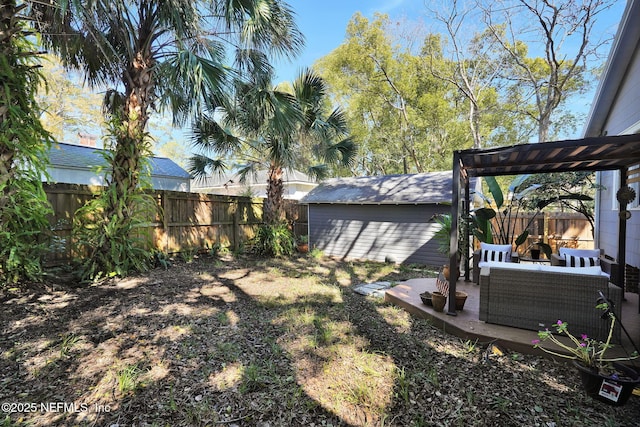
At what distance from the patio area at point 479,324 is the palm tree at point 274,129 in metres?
4.54

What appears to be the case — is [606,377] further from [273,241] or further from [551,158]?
[273,241]

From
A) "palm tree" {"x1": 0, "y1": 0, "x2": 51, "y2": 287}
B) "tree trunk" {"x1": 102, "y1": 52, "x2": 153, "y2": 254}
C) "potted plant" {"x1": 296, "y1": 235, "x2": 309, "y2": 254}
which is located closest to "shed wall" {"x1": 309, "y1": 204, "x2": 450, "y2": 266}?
"potted plant" {"x1": 296, "y1": 235, "x2": 309, "y2": 254}

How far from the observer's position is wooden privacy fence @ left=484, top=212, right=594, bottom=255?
917 cm

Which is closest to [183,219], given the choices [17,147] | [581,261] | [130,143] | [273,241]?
[273,241]

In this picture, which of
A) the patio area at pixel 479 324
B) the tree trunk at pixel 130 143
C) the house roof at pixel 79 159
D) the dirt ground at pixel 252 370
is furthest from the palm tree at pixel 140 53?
the patio area at pixel 479 324

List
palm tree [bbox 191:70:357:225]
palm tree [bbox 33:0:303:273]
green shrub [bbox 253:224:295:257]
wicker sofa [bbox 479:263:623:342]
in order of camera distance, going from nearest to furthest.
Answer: wicker sofa [bbox 479:263:623:342]
palm tree [bbox 33:0:303:273]
palm tree [bbox 191:70:357:225]
green shrub [bbox 253:224:295:257]

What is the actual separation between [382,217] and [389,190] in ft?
3.19

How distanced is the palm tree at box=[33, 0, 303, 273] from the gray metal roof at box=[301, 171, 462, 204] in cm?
531

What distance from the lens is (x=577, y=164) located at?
4.92m

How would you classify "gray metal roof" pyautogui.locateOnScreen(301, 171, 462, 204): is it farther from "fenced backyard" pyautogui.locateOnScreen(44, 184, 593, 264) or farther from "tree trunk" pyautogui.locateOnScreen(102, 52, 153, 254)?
"tree trunk" pyautogui.locateOnScreen(102, 52, 153, 254)

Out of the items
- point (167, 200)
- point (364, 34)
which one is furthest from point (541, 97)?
point (167, 200)

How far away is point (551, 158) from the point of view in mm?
4285

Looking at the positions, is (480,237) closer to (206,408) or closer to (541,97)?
(206,408)

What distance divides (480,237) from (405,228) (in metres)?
2.71
